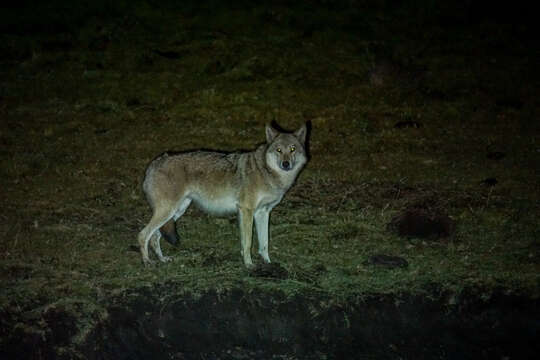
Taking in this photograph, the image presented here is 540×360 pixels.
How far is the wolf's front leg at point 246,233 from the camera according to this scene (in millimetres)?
8391

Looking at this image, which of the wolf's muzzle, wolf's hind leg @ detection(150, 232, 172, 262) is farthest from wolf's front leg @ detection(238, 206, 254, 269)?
wolf's hind leg @ detection(150, 232, 172, 262)

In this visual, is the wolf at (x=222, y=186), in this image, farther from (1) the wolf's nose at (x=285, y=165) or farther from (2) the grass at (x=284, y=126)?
(2) the grass at (x=284, y=126)

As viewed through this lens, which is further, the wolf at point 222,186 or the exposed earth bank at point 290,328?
the wolf at point 222,186

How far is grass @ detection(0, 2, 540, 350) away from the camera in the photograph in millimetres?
8312

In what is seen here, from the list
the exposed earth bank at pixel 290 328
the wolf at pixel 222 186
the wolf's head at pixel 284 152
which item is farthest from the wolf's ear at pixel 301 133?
the exposed earth bank at pixel 290 328

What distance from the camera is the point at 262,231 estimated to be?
28.6 ft

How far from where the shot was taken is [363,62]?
67.4ft

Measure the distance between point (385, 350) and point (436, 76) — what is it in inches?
574

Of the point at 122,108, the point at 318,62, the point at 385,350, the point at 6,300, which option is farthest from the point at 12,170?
the point at 318,62

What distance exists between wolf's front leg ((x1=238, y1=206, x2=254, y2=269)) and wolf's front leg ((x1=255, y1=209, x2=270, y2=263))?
1.01 feet

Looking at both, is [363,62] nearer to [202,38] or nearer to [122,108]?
[202,38]

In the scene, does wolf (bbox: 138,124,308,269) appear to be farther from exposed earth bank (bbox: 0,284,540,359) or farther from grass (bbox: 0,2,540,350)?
exposed earth bank (bbox: 0,284,540,359)

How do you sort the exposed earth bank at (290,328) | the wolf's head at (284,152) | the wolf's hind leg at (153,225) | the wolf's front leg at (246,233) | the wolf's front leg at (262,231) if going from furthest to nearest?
the wolf's front leg at (262,231), the wolf's head at (284,152), the wolf's front leg at (246,233), the wolf's hind leg at (153,225), the exposed earth bank at (290,328)

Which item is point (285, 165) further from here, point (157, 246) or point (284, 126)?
point (284, 126)
